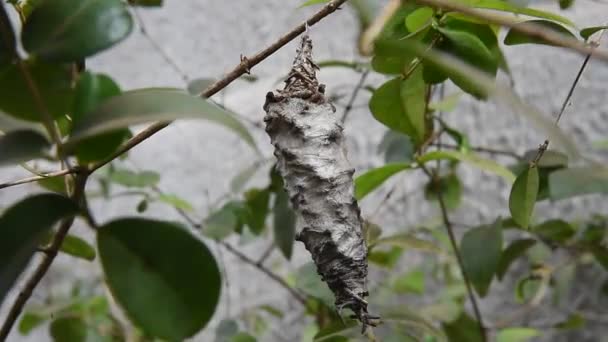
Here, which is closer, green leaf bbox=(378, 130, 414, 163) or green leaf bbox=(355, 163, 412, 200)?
green leaf bbox=(355, 163, 412, 200)

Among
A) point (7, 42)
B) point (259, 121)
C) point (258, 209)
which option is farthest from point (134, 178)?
point (7, 42)

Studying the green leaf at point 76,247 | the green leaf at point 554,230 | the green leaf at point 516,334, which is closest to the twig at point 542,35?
the green leaf at point 76,247

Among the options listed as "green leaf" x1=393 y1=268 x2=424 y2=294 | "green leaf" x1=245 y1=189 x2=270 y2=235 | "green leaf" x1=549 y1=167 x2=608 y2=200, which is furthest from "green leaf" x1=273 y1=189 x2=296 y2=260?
"green leaf" x1=393 y1=268 x2=424 y2=294

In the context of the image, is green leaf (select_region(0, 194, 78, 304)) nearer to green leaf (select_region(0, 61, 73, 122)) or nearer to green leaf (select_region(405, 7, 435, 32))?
green leaf (select_region(0, 61, 73, 122))

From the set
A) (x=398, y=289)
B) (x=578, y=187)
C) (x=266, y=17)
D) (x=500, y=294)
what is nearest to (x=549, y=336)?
(x=500, y=294)

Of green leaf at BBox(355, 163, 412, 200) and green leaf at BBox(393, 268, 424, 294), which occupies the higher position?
green leaf at BBox(393, 268, 424, 294)

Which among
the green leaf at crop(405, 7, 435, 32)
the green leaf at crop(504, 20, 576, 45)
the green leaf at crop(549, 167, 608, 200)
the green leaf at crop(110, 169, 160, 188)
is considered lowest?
the green leaf at crop(549, 167, 608, 200)

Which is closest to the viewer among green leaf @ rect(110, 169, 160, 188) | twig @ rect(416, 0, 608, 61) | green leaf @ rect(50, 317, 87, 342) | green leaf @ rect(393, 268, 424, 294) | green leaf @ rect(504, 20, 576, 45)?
twig @ rect(416, 0, 608, 61)
